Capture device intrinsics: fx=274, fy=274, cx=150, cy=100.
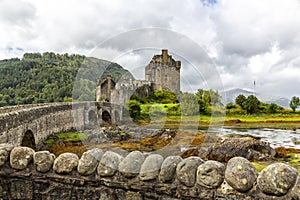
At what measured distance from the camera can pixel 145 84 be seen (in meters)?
58.6

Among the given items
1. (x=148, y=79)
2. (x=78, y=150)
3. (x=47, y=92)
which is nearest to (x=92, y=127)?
(x=78, y=150)

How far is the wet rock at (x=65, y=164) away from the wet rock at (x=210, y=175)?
1818mm

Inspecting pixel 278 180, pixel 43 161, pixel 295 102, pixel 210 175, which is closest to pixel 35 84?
pixel 295 102

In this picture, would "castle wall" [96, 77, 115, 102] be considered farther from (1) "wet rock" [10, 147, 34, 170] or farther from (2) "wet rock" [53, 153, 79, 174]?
(2) "wet rock" [53, 153, 79, 174]

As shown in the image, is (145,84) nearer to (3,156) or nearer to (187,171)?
(3,156)

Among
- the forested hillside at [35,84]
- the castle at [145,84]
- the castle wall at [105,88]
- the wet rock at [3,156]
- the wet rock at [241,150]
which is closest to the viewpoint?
the wet rock at [3,156]

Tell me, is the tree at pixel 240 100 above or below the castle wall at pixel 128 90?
below

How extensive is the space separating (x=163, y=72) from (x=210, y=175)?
59630 millimetres

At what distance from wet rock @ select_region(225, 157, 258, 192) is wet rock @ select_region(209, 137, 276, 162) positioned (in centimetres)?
1209

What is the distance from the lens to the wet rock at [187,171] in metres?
3.51

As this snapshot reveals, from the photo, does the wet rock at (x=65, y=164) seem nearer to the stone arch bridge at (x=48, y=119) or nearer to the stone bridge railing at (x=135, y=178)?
the stone bridge railing at (x=135, y=178)

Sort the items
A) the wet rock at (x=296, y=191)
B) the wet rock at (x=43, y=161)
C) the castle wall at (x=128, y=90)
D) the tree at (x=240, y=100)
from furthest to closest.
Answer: the tree at (x=240, y=100) < the castle wall at (x=128, y=90) < the wet rock at (x=43, y=161) < the wet rock at (x=296, y=191)

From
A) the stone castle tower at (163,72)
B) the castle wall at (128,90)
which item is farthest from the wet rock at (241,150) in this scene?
the castle wall at (128,90)

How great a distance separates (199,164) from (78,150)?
16.8 m
